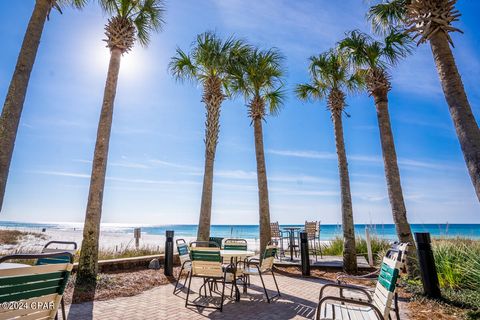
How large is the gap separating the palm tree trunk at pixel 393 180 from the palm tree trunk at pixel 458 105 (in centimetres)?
306

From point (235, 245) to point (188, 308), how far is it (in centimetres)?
252

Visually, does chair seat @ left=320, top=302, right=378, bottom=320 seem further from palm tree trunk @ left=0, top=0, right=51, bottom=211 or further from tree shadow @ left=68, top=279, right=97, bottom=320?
palm tree trunk @ left=0, top=0, right=51, bottom=211

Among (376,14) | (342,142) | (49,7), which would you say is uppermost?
(376,14)

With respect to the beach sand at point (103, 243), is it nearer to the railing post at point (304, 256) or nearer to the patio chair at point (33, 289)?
the railing post at point (304, 256)

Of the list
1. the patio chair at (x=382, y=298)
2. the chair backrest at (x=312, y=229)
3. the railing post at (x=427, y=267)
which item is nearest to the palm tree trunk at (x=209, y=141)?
the chair backrest at (x=312, y=229)

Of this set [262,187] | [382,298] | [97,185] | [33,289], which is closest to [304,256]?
[262,187]

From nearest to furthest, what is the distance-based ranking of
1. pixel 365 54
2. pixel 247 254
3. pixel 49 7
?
pixel 247 254 < pixel 49 7 < pixel 365 54

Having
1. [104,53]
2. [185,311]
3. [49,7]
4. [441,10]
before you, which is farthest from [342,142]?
[49,7]

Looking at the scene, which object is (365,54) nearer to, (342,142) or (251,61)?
(342,142)

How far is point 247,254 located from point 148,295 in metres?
2.40

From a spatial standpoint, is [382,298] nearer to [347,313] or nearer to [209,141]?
[347,313]

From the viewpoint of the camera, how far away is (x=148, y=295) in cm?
572

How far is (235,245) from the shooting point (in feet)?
23.5

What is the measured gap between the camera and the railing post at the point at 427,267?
5074 millimetres
